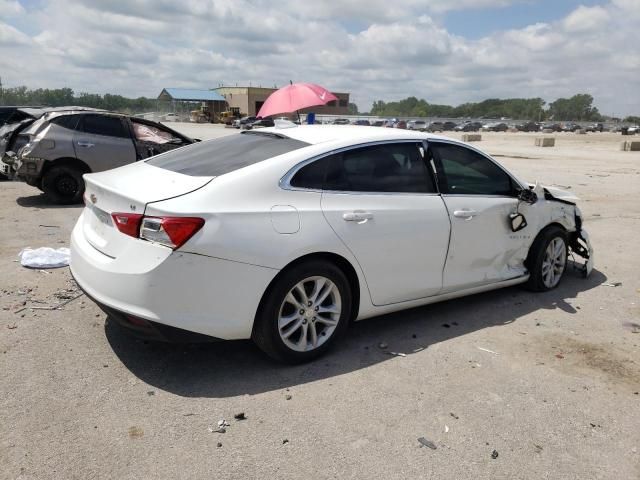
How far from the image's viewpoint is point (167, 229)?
3113 millimetres

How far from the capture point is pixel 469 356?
4.02 metres

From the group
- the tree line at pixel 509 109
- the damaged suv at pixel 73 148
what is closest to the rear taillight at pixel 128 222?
the damaged suv at pixel 73 148

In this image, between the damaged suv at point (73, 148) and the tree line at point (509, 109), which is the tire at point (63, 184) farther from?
the tree line at point (509, 109)

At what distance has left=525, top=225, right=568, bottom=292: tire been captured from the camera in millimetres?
5238

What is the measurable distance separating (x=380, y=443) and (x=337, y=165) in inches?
76.2

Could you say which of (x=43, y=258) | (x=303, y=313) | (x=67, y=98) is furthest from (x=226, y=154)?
(x=67, y=98)

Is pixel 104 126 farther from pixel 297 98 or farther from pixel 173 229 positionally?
pixel 173 229

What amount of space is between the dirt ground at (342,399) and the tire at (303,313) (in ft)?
0.53

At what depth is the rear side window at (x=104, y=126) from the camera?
9.39 metres

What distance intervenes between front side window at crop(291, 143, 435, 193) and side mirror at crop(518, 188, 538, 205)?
3.72 feet

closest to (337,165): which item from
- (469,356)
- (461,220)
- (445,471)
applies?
(461,220)

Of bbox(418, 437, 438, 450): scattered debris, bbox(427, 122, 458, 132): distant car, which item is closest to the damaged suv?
bbox(418, 437, 438, 450): scattered debris

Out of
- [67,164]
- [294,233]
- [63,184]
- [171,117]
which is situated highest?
[171,117]

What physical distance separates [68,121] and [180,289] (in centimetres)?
745
